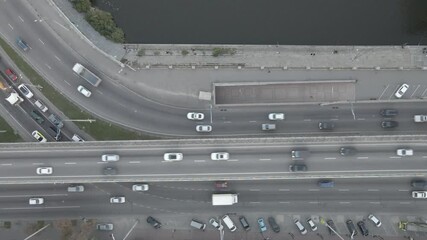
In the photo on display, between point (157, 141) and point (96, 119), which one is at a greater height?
point (96, 119)

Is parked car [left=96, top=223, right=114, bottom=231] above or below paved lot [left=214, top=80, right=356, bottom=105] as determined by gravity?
below

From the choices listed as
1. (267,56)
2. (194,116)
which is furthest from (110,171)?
(267,56)

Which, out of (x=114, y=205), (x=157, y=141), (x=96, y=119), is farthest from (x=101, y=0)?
(x=114, y=205)

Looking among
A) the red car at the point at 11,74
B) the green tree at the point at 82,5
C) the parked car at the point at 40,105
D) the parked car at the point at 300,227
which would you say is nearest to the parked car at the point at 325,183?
the parked car at the point at 300,227

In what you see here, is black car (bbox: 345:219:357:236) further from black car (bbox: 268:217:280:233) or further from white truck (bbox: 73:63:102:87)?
white truck (bbox: 73:63:102:87)

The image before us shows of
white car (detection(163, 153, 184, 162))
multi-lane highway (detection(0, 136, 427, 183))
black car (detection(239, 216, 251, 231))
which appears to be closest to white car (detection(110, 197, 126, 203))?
multi-lane highway (detection(0, 136, 427, 183))

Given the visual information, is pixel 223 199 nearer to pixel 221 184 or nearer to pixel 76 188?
pixel 221 184

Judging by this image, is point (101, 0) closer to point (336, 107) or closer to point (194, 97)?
point (194, 97)
